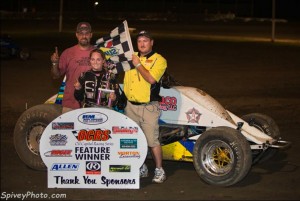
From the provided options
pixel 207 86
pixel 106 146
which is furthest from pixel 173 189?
pixel 207 86

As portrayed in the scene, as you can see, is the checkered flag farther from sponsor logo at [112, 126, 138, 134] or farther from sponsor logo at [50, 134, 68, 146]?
sponsor logo at [50, 134, 68, 146]

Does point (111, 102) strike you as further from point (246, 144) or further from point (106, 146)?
point (246, 144)

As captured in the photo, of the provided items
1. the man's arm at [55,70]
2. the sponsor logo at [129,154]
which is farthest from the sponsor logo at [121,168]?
the man's arm at [55,70]

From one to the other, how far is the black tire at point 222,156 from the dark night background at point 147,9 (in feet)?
181

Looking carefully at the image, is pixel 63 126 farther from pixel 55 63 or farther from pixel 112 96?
pixel 55 63

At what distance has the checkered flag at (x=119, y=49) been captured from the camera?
24.9ft

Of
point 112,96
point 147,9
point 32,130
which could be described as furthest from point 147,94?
point 147,9

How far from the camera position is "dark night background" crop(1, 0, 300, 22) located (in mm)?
68562

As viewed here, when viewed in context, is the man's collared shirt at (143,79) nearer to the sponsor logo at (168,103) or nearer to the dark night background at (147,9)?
the sponsor logo at (168,103)

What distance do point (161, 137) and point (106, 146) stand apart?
45.5 inches

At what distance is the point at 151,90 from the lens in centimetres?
739

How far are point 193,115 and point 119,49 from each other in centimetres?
119

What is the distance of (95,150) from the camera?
23.3ft

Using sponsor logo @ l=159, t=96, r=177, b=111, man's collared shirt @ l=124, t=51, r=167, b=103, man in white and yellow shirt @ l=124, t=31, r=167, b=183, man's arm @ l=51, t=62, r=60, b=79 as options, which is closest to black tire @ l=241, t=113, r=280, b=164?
sponsor logo @ l=159, t=96, r=177, b=111
